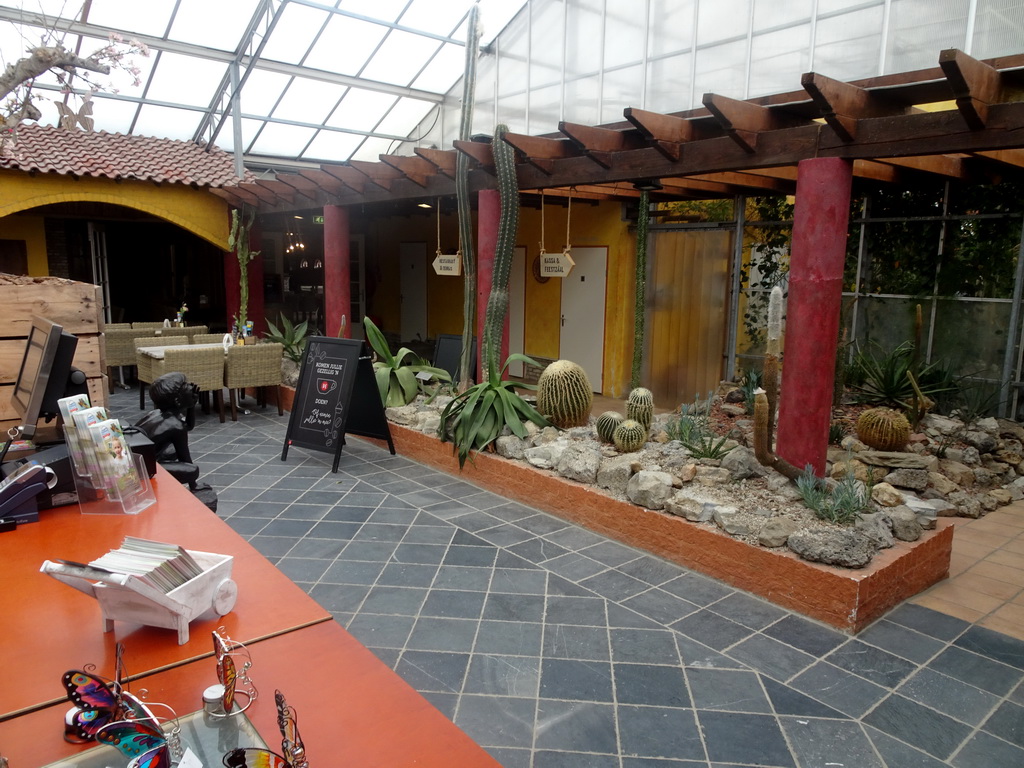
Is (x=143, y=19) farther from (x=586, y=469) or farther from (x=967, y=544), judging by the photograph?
(x=967, y=544)

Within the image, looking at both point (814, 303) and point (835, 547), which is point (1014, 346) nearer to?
point (814, 303)

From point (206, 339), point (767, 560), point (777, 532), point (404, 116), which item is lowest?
point (767, 560)

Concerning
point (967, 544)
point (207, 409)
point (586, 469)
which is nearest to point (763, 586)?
point (586, 469)

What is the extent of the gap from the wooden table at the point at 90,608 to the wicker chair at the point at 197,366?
5.40 m

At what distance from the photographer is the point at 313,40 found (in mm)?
10812

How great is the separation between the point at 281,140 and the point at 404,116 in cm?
224

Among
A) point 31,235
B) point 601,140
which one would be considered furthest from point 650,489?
point 31,235

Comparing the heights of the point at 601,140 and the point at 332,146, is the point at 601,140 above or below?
below

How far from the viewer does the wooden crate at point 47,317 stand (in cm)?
309

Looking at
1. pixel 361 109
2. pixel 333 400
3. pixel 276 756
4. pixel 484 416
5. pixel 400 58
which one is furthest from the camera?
pixel 361 109

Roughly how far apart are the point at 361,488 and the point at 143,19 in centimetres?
833

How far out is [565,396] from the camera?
612 cm

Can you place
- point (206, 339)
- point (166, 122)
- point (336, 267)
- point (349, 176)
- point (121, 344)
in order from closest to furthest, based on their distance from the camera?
point (349, 176) < point (206, 339) < point (121, 344) < point (336, 267) < point (166, 122)

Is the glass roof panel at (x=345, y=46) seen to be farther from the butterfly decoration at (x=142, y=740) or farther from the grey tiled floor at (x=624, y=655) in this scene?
the butterfly decoration at (x=142, y=740)
